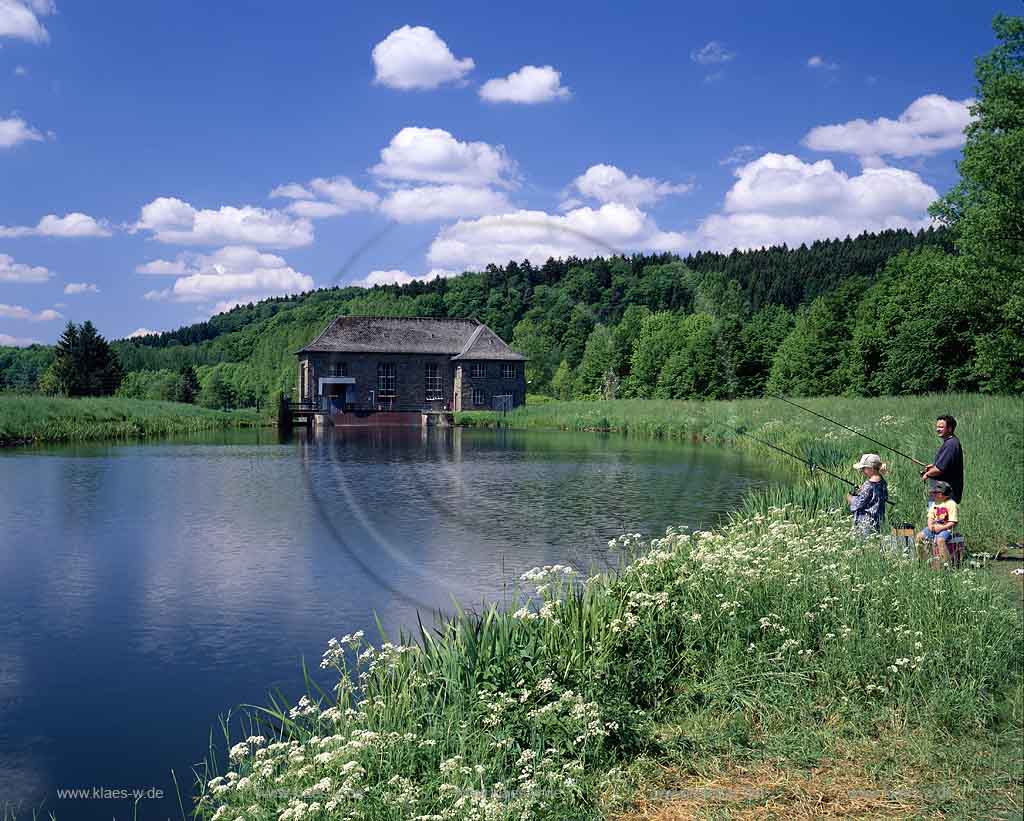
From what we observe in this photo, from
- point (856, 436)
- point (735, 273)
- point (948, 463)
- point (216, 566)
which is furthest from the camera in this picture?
point (856, 436)

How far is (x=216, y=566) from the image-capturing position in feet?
45.4

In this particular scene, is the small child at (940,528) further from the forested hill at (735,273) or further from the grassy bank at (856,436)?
the forested hill at (735,273)

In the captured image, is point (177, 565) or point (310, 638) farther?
point (177, 565)

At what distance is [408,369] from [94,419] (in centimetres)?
1653

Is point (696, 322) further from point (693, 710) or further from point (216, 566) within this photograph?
point (693, 710)

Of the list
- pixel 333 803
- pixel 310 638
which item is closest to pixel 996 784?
pixel 333 803

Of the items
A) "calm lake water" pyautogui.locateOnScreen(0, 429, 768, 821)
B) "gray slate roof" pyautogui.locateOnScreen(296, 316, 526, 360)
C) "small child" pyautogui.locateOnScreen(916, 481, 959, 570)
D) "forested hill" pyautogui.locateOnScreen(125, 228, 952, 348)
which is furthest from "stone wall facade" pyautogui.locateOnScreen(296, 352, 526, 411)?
"small child" pyautogui.locateOnScreen(916, 481, 959, 570)

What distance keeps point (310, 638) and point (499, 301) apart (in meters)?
12.2

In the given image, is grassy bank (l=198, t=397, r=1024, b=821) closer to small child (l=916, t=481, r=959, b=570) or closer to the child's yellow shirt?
small child (l=916, t=481, r=959, b=570)

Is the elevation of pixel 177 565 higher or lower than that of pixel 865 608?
lower

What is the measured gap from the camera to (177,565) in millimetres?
13977

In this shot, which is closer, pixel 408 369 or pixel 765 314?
pixel 408 369

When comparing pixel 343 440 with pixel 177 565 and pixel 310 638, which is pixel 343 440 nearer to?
pixel 177 565

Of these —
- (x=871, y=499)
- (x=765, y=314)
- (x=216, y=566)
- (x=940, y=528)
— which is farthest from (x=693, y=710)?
(x=765, y=314)
